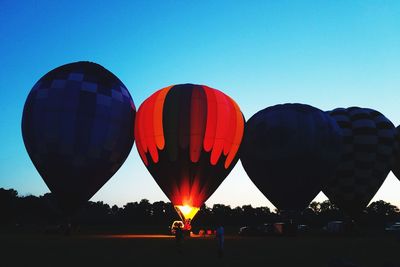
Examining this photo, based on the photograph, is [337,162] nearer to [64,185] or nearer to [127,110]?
[127,110]

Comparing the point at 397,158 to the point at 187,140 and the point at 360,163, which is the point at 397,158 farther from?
the point at 187,140

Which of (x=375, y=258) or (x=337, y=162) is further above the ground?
(x=337, y=162)

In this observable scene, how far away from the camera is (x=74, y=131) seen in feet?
80.6

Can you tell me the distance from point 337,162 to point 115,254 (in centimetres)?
1831

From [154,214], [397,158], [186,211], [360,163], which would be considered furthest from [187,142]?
[154,214]

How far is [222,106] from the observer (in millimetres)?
26422

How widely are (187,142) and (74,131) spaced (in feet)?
20.9

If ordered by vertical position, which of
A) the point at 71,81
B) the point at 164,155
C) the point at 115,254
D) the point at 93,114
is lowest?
the point at 115,254

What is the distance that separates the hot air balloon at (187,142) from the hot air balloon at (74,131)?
207 cm

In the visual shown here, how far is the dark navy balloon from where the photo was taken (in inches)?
1067

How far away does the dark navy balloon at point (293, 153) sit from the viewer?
27094 millimetres

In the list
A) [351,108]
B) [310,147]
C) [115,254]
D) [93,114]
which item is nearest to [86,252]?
[115,254]

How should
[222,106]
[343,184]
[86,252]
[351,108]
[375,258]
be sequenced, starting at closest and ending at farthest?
[375,258] < [86,252] < [222,106] < [343,184] < [351,108]

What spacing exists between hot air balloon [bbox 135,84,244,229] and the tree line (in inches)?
1063
